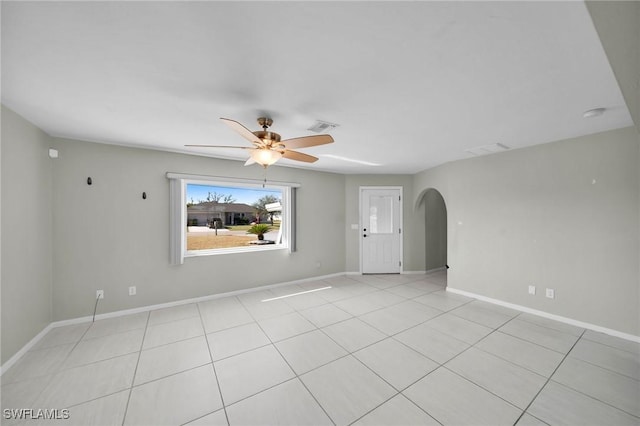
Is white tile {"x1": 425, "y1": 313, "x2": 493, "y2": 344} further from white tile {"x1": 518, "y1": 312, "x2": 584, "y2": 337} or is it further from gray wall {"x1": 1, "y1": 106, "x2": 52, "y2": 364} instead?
gray wall {"x1": 1, "y1": 106, "x2": 52, "y2": 364}

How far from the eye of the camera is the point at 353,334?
8.78 ft

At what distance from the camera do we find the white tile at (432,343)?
227 centimetres

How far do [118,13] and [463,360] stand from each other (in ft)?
11.5

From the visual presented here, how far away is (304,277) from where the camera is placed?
15.7 ft

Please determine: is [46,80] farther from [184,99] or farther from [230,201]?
[230,201]

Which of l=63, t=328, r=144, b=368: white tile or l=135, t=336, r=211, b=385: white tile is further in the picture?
l=63, t=328, r=144, b=368: white tile

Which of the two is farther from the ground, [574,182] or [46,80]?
[46,80]

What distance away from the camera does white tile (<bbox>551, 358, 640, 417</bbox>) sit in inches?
66.5

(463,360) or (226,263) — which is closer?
(463,360)

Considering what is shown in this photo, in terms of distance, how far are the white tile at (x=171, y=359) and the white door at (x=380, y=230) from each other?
3.73 m

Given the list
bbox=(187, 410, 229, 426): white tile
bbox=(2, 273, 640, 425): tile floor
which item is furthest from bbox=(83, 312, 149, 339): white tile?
bbox=(187, 410, 229, 426): white tile

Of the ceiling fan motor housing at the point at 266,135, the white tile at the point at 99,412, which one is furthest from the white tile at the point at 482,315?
the white tile at the point at 99,412

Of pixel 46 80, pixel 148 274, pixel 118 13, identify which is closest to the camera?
pixel 118 13

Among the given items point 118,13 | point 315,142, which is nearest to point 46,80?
point 118,13
